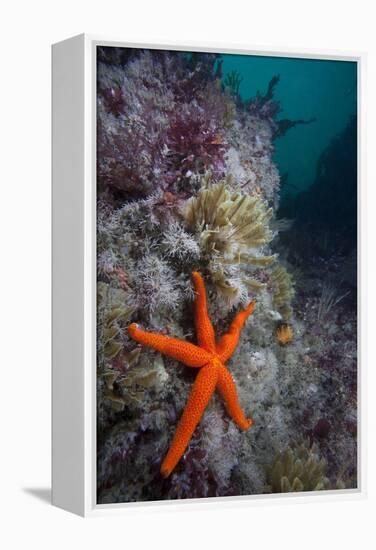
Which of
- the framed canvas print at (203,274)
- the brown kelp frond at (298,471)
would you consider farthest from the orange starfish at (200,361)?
the brown kelp frond at (298,471)

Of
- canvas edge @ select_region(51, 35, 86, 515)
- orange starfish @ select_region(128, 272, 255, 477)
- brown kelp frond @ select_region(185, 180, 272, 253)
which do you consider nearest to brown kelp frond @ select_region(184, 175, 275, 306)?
brown kelp frond @ select_region(185, 180, 272, 253)

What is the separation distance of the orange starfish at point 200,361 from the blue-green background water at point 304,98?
37.1 inches

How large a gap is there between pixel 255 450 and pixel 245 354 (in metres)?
0.57

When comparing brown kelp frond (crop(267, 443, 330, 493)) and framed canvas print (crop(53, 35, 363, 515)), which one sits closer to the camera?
framed canvas print (crop(53, 35, 363, 515))

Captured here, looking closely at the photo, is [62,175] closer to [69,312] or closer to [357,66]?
[69,312]

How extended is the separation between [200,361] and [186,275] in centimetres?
49

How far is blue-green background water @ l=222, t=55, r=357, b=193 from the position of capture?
7.10 m

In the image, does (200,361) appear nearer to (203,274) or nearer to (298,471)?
(203,274)

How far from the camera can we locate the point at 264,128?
7.11 m

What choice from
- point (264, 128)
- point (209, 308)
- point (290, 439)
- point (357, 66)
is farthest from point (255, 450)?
point (357, 66)

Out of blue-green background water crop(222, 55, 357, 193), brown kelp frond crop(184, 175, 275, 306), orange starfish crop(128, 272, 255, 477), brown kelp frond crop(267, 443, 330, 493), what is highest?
blue-green background water crop(222, 55, 357, 193)

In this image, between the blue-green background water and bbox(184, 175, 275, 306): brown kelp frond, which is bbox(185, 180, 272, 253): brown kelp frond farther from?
the blue-green background water

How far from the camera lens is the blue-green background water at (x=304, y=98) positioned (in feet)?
23.3

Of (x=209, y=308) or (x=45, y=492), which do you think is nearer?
(x=209, y=308)
